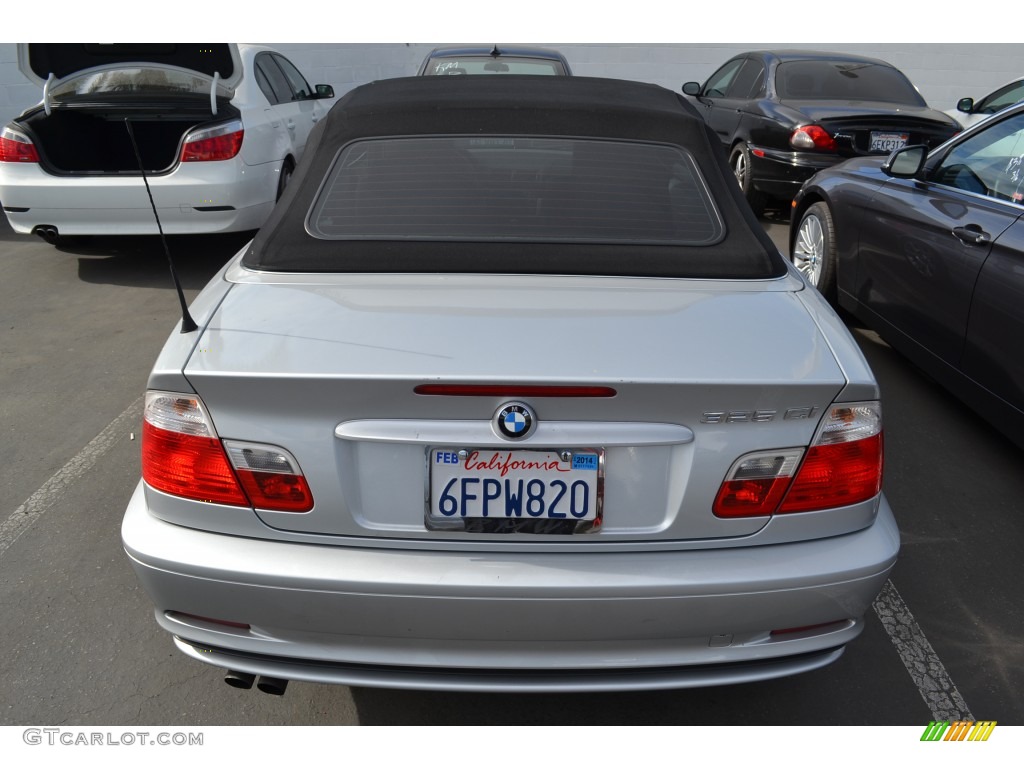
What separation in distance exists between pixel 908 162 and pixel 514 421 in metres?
3.59

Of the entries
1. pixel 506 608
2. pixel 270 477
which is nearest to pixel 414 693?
pixel 506 608

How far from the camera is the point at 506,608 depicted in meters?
1.81

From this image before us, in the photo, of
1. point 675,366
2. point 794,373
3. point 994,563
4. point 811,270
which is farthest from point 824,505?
point 811,270

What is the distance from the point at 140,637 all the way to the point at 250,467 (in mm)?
1127

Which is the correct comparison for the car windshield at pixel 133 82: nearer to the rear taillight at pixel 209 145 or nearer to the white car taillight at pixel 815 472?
the rear taillight at pixel 209 145

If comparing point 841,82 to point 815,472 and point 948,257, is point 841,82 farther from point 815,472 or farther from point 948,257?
point 815,472

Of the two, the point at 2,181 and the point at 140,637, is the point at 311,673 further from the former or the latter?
the point at 2,181

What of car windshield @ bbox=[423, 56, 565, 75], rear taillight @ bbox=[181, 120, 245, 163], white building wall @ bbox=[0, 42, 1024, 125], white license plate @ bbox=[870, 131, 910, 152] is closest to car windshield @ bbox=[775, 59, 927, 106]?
white license plate @ bbox=[870, 131, 910, 152]

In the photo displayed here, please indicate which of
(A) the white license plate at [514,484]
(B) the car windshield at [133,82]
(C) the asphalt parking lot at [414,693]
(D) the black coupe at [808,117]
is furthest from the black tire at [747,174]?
(A) the white license plate at [514,484]

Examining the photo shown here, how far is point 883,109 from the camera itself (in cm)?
718

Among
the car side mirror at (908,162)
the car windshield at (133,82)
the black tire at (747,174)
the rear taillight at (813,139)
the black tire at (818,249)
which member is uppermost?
the car side mirror at (908,162)
